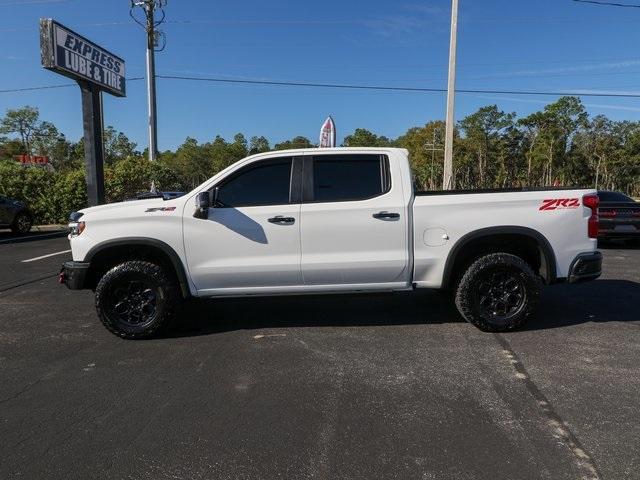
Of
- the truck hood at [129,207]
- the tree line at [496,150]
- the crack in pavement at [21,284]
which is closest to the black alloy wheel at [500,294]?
the truck hood at [129,207]

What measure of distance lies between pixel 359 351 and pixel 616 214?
10.5 m

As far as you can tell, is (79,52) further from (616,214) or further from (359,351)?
(616,214)

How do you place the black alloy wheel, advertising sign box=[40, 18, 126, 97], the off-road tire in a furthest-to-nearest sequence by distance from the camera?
the off-road tire
advertising sign box=[40, 18, 126, 97]
the black alloy wheel

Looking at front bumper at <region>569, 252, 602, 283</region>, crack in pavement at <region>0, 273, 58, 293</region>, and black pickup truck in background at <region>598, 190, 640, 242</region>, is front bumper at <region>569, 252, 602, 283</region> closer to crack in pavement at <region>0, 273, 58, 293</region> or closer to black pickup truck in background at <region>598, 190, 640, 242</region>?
crack in pavement at <region>0, 273, 58, 293</region>

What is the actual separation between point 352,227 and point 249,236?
104 cm

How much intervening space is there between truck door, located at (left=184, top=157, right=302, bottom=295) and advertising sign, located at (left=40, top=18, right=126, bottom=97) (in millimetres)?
10045

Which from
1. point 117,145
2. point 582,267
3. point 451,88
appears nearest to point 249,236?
point 582,267

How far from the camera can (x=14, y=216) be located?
17.0 metres

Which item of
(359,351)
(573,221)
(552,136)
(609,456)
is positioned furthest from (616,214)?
(552,136)

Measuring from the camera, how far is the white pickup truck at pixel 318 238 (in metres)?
5.38

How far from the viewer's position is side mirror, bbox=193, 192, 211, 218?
5.19 meters

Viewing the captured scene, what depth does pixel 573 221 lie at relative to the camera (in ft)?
17.9

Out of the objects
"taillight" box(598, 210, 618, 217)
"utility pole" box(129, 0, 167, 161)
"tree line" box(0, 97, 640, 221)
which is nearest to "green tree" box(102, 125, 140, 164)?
"tree line" box(0, 97, 640, 221)

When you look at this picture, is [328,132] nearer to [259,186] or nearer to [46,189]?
[259,186]
